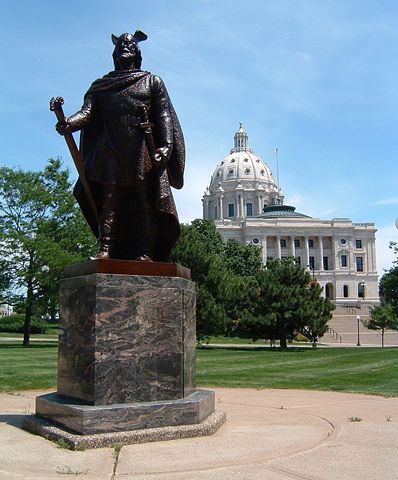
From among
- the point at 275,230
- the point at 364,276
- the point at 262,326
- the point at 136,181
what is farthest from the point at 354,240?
the point at 136,181

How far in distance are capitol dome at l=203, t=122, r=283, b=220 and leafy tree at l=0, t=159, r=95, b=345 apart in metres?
99.8

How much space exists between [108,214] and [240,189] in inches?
5140

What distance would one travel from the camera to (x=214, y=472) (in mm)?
4332

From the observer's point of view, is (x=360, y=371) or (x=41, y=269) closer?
(x=360, y=371)

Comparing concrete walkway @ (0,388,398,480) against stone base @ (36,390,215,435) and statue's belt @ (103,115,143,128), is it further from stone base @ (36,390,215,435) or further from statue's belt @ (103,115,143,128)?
statue's belt @ (103,115,143,128)

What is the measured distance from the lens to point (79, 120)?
6.61 m

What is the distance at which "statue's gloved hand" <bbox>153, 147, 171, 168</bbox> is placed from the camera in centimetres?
647

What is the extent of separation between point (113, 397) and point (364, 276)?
11182 cm

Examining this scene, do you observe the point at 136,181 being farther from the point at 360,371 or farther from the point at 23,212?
the point at 23,212

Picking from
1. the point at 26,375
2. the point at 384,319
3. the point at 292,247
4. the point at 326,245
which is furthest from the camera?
the point at 326,245

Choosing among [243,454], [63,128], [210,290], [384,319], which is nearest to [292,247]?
[384,319]

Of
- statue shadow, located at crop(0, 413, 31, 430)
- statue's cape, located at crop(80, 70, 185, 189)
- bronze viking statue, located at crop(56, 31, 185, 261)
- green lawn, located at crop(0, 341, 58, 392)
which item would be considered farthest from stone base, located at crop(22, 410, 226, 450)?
green lawn, located at crop(0, 341, 58, 392)

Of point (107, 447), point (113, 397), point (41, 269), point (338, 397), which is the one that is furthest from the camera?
point (41, 269)

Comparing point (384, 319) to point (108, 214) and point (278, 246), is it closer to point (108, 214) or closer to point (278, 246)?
point (108, 214)
